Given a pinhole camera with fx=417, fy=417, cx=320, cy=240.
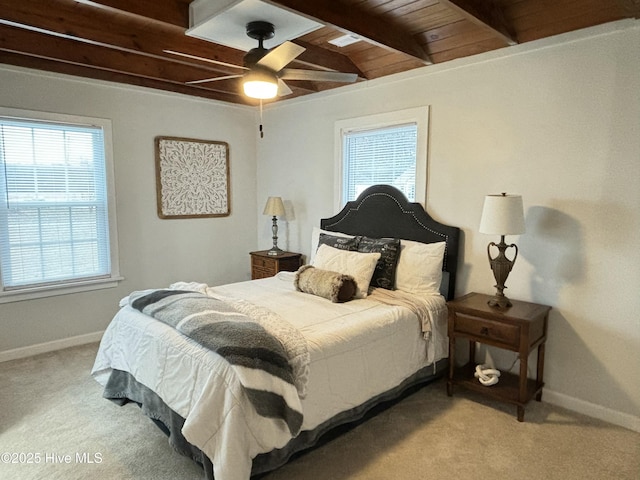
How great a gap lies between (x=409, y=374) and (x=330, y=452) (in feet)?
2.57

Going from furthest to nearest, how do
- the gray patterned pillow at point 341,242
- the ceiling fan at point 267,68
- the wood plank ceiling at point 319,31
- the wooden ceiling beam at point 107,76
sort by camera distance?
the gray patterned pillow at point 341,242 < the wooden ceiling beam at point 107,76 < the wood plank ceiling at point 319,31 < the ceiling fan at point 267,68

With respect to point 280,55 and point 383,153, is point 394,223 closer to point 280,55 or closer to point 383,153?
point 383,153

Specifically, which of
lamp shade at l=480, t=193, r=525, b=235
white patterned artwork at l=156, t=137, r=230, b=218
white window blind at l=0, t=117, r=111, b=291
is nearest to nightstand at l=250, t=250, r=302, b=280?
white patterned artwork at l=156, t=137, r=230, b=218

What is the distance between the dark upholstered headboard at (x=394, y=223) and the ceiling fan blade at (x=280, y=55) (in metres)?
1.63

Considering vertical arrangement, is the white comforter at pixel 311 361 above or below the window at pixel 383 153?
below

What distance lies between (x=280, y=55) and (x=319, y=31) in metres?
0.99

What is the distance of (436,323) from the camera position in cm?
300

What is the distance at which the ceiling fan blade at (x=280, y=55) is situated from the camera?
221 cm

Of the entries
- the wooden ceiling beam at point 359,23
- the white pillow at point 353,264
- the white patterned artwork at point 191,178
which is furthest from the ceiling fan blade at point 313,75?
the white patterned artwork at point 191,178

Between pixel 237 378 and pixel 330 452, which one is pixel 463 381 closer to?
pixel 330 452

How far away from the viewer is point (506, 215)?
2.69 metres

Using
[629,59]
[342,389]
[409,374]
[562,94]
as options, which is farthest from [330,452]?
[629,59]

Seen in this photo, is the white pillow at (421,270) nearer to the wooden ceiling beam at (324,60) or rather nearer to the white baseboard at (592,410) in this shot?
the white baseboard at (592,410)

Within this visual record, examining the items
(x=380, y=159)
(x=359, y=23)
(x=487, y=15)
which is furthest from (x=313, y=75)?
(x=380, y=159)
